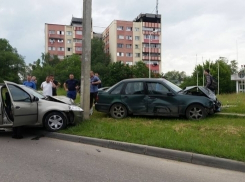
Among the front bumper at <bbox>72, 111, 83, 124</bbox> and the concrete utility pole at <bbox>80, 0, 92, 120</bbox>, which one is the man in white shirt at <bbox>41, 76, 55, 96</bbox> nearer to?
the concrete utility pole at <bbox>80, 0, 92, 120</bbox>

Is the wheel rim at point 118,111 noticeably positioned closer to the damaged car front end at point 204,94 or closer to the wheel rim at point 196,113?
the damaged car front end at point 204,94

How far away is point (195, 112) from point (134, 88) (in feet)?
7.41

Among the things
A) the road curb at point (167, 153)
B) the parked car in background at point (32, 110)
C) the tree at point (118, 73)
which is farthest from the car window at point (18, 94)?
the tree at point (118, 73)

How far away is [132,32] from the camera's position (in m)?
77.6

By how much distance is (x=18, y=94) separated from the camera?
24.3 ft

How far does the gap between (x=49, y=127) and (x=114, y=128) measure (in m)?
1.91

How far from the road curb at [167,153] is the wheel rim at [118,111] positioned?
264cm

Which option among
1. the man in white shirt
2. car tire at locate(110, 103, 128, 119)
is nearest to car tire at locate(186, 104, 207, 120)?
car tire at locate(110, 103, 128, 119)

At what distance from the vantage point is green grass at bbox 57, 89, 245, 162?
5637 millimetres

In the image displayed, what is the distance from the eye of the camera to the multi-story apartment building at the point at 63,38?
79.9 m

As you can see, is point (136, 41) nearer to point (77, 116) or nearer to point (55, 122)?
point (77, 116)

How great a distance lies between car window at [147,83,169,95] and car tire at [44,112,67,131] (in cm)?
315

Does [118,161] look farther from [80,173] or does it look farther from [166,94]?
[166,94]

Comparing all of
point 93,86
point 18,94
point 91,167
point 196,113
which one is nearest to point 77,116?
point 18,94
